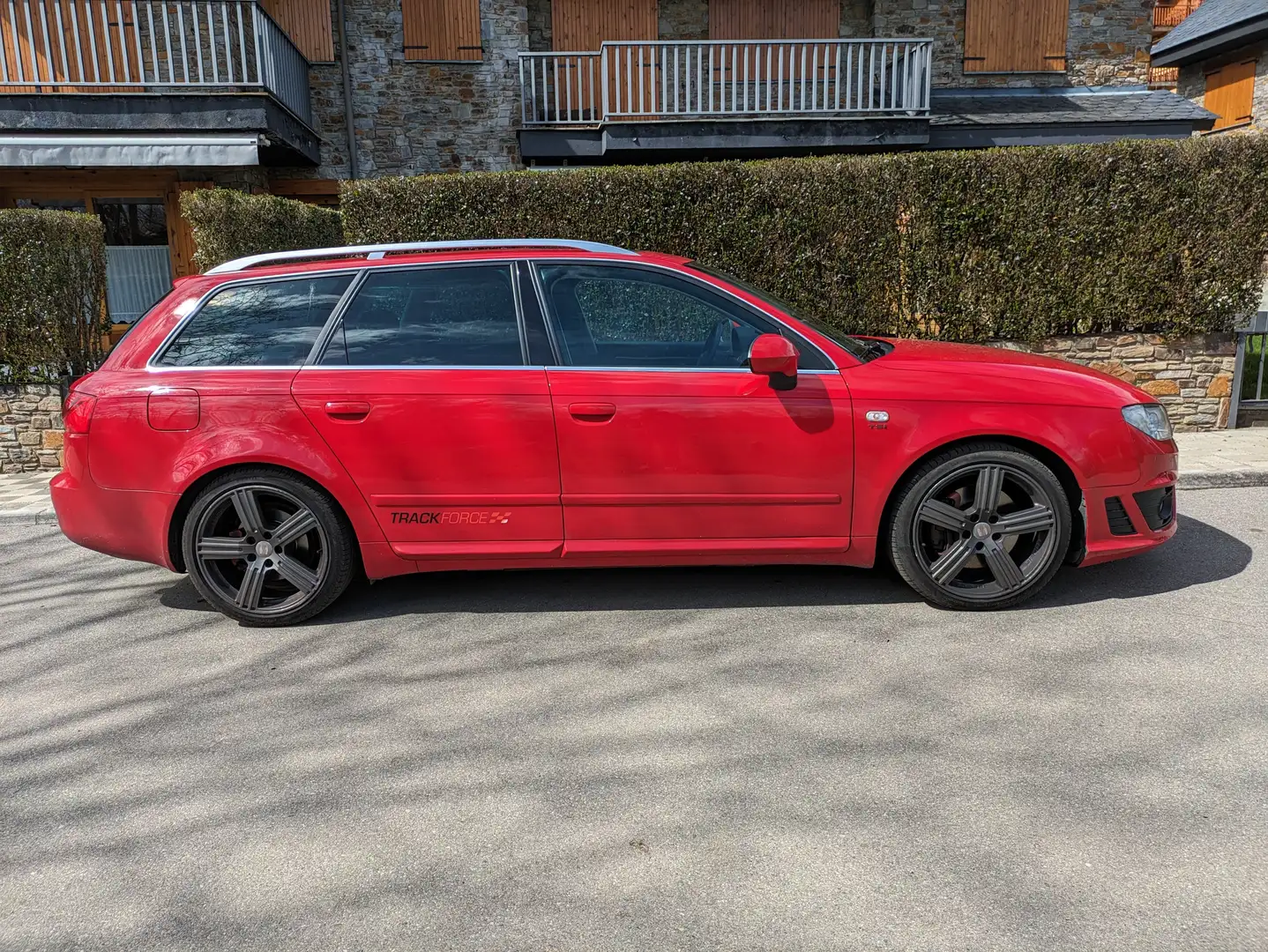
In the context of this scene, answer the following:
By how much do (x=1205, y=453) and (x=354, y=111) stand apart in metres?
13.5

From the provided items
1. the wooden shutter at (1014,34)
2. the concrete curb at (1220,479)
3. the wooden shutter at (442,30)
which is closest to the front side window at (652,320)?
the concrete curb at (1220,479)

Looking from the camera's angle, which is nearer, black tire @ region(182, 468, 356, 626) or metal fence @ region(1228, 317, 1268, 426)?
black tire @ region(182, 468, 356, 626)

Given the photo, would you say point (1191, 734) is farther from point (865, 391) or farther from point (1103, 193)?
point (1103, 193)

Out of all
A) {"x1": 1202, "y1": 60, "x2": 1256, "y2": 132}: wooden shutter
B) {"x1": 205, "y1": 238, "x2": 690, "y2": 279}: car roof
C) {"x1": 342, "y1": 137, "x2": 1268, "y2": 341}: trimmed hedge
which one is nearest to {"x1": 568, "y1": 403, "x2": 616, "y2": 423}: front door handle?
{"x1": 205, "y1": 238, "x2": 690, "y2": 279}: car roof

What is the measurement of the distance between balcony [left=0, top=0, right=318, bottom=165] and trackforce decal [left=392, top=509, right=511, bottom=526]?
32.7 ft

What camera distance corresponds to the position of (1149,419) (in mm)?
4078

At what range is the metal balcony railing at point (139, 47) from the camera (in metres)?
12.3

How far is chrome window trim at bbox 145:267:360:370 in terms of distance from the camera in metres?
4.02

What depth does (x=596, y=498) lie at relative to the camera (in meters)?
3.96

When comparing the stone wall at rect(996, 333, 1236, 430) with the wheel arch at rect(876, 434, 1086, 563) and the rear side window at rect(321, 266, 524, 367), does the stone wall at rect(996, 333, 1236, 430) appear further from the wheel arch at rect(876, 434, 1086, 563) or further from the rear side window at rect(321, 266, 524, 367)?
the rear side window at rect(321, 266, 524, 367)

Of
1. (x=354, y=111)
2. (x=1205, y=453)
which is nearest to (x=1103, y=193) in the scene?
(x=1205, y=453)

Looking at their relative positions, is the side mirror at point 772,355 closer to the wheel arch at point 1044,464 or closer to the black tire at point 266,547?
the wheel arch at point 1044,464

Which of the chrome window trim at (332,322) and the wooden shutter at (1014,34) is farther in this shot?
the wooden shutter at (1014,34)

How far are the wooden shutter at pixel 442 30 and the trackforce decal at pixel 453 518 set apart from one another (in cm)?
1331
